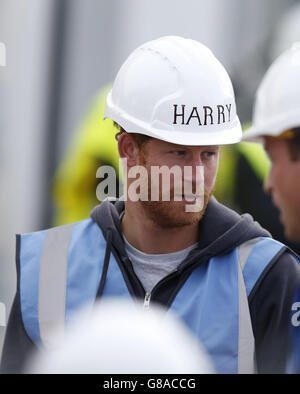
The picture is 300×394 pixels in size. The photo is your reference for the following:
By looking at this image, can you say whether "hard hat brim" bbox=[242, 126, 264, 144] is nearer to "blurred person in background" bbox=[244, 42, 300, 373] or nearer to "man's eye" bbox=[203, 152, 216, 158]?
"blurred person in background" bbox=[244, 42, 300, 373]

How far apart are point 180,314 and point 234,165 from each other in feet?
3.28

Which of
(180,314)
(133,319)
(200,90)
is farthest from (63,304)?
(133,319)

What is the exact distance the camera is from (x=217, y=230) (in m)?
2.38

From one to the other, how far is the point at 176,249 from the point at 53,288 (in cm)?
37

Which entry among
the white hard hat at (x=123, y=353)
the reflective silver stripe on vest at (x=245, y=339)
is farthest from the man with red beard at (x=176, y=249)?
the white hard hat at (x=123, y=353)

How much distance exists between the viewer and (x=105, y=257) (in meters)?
2.44

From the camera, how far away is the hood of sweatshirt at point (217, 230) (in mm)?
2342

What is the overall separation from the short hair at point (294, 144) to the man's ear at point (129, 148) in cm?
47

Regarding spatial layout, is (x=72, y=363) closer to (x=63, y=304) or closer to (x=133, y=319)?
(x=133, y=319)

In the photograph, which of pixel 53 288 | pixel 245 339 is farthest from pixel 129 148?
pixel 245 339

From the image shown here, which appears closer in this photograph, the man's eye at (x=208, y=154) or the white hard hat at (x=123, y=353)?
the white hard hat at (x=123, y=353)

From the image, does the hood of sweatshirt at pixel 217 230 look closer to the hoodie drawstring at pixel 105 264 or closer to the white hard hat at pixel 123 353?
the hoodie drawstring at pixel 105 264

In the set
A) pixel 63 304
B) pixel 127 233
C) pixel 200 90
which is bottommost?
pixel 63 304

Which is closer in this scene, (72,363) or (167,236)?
(72,363)
